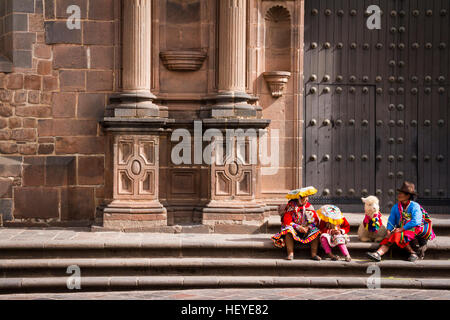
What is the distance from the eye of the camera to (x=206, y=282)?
25.9ft

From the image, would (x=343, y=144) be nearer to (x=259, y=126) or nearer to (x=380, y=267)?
(x=259, y=126)

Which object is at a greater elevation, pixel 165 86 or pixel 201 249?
pixel 165 86

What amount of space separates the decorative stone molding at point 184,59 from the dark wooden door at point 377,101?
188 centimetres

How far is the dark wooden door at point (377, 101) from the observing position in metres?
10.9

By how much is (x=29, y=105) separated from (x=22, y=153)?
2.33ft

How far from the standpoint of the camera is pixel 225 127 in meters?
9.66

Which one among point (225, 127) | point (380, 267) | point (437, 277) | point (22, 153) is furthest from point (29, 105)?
point (437, 277)

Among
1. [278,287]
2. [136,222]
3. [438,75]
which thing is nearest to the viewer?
[278,287]

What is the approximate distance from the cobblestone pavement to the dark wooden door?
335cm

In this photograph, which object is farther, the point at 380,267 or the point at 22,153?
the point at 22,153

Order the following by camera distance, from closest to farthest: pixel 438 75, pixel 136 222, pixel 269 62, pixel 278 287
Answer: pixel 278 287 < pixel 136 222 < pixel 269 62 < pixel 438 75

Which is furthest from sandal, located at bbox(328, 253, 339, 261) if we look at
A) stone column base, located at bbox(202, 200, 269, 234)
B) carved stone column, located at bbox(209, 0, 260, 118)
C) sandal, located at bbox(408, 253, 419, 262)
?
carved stone column, located at bbox(209, 0, 260, 118)

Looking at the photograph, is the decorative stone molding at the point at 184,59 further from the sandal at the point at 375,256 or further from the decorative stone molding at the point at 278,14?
the sandal at the point at 375,256

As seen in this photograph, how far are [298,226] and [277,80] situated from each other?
280 cm
